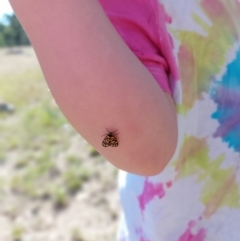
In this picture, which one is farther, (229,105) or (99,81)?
(229,105)

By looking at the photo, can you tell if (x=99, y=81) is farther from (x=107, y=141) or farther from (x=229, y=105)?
(x=229, y=105)

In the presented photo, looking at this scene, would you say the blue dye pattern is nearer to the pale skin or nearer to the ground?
the pale skin

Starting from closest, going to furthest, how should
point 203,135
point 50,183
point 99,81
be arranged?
point 99,81, point 203,135, point 50,183

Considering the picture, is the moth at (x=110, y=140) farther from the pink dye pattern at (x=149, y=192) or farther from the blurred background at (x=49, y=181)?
the blurred background at (x=49, y=181)

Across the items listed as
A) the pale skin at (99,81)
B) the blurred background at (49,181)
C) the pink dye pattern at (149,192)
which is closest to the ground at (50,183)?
the blurred background at (49,181)

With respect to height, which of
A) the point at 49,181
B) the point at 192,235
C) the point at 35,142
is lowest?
the point at 35,142

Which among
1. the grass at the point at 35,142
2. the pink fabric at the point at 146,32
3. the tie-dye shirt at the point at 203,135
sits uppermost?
the pink fabric at the point at 146,32

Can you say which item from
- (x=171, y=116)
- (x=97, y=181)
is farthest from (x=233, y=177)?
(x=97, y=181)

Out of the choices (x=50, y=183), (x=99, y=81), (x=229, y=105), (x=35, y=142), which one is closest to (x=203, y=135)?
(x=229, y=105)
